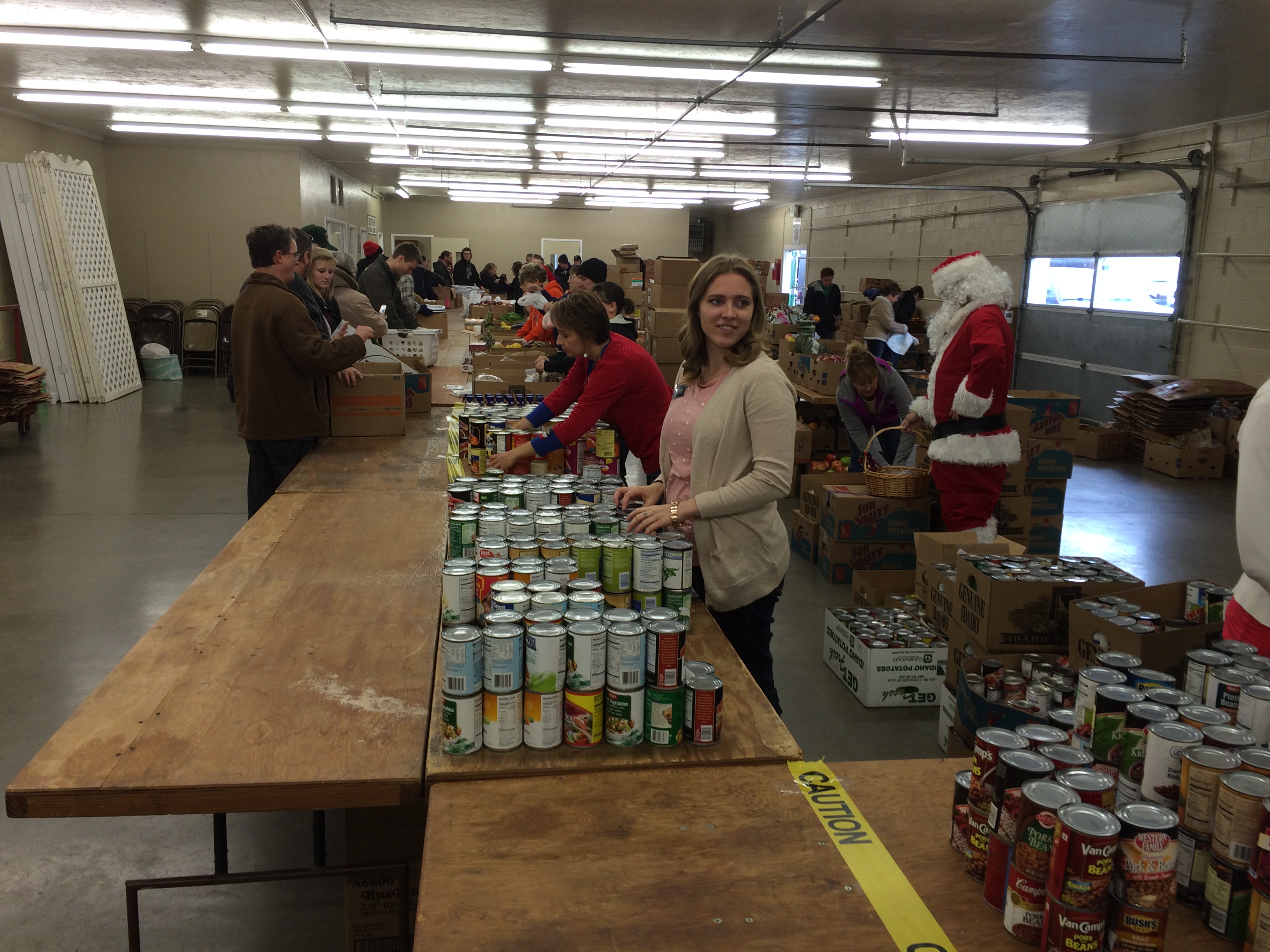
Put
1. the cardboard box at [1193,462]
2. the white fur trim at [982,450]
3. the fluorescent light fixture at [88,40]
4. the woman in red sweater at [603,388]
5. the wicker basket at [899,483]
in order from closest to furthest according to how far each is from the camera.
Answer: the woman in red sweater at [603,388] < the white fur trim at [982,450] < the wicker basket at [899,483] < the fluorescent light fixture at [88,40] < the cardboard box at [1193,462]

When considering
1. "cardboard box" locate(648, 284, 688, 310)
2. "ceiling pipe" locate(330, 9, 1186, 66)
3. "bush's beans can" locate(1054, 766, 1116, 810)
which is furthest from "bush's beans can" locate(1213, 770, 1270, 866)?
"cardboard box" locate(648, 284, 688, 310)

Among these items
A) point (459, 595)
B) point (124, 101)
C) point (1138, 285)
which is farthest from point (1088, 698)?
point (124, 101)

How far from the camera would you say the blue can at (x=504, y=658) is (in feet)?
5.14

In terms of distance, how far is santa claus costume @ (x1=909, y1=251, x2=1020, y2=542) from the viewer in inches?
174

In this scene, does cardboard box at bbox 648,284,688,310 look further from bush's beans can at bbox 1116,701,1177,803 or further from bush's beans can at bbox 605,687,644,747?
bush's beans can at bbox 1116,701,1177,803

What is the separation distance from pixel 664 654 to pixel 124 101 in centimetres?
1025

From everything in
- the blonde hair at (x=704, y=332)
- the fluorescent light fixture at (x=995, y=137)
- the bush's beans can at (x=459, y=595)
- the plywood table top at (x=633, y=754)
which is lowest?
the plywood table top at (x=633, y=754)

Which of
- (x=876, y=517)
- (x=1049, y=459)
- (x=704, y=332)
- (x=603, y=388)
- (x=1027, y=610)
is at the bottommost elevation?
(x=876, y=517)

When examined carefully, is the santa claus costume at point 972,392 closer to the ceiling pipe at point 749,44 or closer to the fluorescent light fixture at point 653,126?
the ceiling pipe at point 749,44

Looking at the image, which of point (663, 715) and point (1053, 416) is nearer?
point (663, 715)

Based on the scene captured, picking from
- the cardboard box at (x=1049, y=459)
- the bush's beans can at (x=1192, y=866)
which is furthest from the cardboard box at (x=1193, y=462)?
the bush's beans can at (x=1192, y=866)

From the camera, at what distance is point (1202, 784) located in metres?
1.24

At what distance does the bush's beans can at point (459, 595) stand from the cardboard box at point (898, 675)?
7.69ft

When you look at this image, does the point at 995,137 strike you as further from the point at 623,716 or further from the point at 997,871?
the point at 997,871
